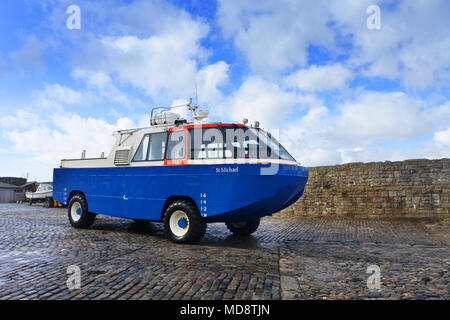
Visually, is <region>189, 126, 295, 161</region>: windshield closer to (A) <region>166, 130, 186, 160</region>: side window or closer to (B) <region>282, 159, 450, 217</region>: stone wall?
(A) <region>166, 130, 186, 160</region>: side window

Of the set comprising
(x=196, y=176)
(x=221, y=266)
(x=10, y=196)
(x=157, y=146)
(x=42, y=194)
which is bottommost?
(x=221, y=266)

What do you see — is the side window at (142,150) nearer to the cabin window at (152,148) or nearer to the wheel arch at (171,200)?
the cabin window at (152,148)

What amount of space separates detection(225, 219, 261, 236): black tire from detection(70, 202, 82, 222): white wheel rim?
4254 mm

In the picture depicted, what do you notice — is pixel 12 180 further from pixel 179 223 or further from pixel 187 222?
pixel 187 222

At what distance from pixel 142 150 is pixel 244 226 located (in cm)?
322

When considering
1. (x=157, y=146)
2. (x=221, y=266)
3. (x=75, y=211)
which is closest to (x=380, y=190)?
(x=157, y=146)

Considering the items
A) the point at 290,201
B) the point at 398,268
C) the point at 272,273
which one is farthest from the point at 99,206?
the point at 398,268

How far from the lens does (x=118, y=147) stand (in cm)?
841

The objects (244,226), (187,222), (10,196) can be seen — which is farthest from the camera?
(10,196)

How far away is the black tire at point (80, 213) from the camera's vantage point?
9.13m

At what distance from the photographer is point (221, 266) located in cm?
509

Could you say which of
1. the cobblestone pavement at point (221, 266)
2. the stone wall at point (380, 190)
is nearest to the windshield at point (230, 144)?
the cobblestone pavement at point (221, 266)
